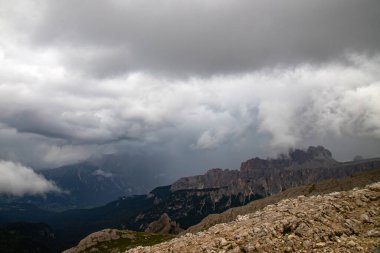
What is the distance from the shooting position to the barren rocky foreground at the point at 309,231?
22.8 meters

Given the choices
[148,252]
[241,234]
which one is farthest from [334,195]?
[148,252]

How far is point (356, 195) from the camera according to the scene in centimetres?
2947

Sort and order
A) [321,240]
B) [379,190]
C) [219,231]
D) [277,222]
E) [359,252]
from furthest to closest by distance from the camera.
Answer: [379,190]
[219,231]
[277,222]
[321,240]
[359,252]

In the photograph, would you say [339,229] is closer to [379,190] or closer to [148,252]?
[379,190]

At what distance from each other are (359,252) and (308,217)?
4623 millimetres

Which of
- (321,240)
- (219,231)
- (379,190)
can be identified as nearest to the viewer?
(321,240)

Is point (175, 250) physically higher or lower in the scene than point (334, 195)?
lower

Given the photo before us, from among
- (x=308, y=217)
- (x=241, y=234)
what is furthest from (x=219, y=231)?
(x=308, y=217)

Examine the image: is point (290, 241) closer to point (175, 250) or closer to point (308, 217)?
point (308, 217)

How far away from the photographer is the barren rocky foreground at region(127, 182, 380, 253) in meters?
22.8

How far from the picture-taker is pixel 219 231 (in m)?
28.3

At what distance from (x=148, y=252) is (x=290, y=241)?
38.7ft

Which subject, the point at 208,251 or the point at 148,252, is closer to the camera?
the point at 208,251

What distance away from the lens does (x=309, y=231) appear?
23.9m
